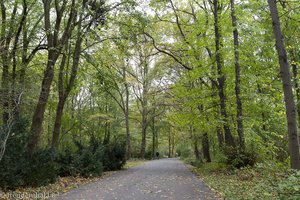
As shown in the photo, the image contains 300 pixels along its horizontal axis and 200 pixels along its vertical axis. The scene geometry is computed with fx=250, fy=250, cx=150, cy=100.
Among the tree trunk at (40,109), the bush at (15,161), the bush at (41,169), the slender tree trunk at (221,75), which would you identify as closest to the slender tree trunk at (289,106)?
the slender tree trunk at (221,75)

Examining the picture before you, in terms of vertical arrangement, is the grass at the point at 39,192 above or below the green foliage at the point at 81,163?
below

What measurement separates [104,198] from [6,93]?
13.2ft

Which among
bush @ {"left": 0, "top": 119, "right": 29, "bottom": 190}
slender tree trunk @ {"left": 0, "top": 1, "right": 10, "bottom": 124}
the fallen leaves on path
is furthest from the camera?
bush @ {"left": 0, "top": 119, "right": 29, "bottom": 190}

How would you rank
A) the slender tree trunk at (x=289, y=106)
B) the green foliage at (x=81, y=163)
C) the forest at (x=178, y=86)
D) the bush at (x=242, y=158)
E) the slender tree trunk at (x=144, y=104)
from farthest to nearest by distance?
the slender tree trunk at (x=144, y=104) < the green foliage at (x=81, y=163) < the bush at (x=242, y=158) < the forest at (x=178, y=86) < the slender tree trunk at (x=289, y=106)

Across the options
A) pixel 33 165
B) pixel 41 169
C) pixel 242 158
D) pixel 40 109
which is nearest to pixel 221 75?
pixel 242 158

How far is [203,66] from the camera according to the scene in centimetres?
1281

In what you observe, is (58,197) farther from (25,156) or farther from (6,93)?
(6,93)

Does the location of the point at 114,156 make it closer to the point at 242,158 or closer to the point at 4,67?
the point at 242,158

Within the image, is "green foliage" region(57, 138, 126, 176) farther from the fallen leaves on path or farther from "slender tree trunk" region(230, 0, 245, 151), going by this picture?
"slender tree trunk" region(230, 0, 245, 151)

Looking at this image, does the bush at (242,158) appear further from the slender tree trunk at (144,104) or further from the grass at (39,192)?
the slender tree trunk at (144,104)

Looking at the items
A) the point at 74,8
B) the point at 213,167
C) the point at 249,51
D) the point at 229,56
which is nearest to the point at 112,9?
the point at 74,8

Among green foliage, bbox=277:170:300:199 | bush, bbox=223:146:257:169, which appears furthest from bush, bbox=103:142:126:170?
green foliage, bbox=277:170:300:199

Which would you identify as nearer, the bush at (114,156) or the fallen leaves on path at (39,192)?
the fallen leaves on path at (39,192)

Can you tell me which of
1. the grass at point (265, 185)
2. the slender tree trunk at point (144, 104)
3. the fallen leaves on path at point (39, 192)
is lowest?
the fallen leaves on path at point (39, 192)
